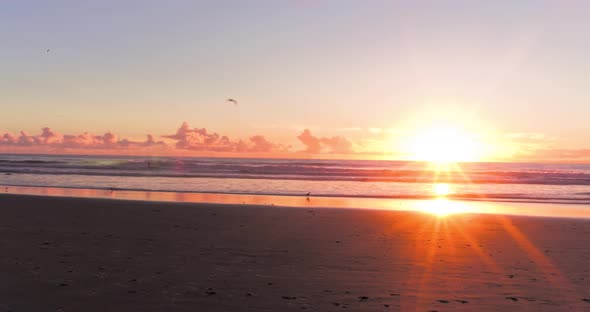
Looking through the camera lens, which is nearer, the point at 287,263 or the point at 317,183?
the point at 287,263

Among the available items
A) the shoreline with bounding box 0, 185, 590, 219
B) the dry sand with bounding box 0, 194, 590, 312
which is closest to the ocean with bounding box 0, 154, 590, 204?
the shoreline with bounding box 0, 185, 590, 219

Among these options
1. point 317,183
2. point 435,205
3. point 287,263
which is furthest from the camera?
point 317,183

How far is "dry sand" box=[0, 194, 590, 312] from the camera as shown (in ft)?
24.3

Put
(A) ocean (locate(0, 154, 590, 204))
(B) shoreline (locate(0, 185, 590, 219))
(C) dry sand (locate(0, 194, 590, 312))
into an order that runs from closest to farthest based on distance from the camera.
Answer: (C) dry sand (locate(0, 194, 590, 312)), (B) shoreline (locate(0, 185, 590, 219)), (A) ocean (locate(0, 154, 590, 204))

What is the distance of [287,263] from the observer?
989 centimetres

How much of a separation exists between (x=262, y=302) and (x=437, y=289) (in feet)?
9.50

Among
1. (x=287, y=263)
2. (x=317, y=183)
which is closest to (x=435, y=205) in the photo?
(x=287, y=263)

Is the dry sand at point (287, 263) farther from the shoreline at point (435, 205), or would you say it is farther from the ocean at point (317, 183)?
the ocean at point (317, 183)

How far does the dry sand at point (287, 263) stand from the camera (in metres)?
7.41

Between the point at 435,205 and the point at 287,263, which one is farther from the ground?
the point at 435,205

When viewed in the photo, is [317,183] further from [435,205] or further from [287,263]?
[287,263]

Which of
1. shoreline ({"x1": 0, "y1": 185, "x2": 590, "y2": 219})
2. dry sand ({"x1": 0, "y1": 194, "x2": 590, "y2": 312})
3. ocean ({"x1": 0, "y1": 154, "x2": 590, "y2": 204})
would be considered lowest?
dry sand ({"x1": 0, "y1": 194, "x2": 590, "y2": 312})

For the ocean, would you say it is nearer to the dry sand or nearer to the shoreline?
the shoreline

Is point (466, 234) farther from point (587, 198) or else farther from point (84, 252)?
point (587, 198)
